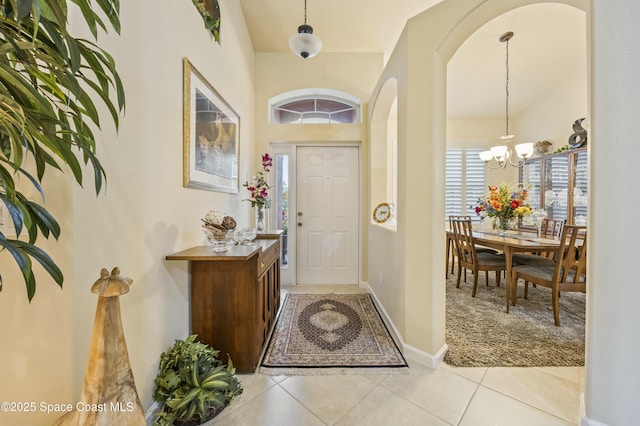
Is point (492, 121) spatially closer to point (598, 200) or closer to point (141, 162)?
point (598, 200)

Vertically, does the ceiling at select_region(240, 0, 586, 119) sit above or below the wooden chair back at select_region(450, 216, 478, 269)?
above

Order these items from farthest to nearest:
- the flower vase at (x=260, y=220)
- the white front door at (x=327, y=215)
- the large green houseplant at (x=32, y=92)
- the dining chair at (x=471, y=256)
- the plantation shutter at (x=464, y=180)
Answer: the plantation shutter at (x=464, y=180), the white front door at (x=327, y=215), the flower vase at (x=260, y=220), the dining chair at (x=471, y=256), the large green houseplant at (x=32, y=92)

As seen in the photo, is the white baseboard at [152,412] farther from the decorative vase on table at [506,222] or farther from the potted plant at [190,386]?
the decorative vase on table at [506,222]

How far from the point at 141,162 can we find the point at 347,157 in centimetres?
277

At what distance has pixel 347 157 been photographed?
365 centimetres

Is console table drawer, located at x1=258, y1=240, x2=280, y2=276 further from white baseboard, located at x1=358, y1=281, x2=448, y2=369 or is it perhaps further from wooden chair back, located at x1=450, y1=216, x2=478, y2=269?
wooden chair back, located at x1=450, y1=216, x2=478, y2=269

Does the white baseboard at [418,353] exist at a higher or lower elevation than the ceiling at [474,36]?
lower

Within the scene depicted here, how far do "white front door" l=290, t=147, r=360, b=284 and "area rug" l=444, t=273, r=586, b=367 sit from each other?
152 cm

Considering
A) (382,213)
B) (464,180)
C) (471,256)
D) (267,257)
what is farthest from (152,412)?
(464,180)

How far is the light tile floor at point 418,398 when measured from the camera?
4.49 feet

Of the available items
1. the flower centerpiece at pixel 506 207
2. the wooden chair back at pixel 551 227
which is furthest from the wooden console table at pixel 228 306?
the wooden chair back at pixel 551 227

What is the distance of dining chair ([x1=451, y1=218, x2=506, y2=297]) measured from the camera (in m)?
2.99

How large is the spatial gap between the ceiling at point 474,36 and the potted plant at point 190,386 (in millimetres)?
3539

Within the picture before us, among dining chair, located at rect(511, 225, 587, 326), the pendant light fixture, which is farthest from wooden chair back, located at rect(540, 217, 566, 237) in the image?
the pendant light fixture
